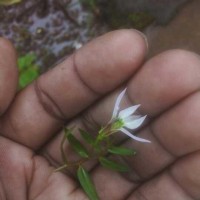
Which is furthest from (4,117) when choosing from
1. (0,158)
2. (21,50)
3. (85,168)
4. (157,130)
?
(21,50)

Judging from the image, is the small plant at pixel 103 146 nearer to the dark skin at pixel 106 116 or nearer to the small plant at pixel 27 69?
the dark skin at pixel 106 116

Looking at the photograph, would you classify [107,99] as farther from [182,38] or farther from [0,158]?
[182,38]

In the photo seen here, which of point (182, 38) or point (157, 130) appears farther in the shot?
point (182, 38)

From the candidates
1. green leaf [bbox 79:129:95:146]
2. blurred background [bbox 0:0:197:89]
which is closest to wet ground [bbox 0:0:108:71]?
blurred background [bbox 0:0:197:89]

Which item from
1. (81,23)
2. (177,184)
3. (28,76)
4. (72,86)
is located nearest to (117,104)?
(72,86)

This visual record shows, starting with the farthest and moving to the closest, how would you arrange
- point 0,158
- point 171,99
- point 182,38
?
point 182,38
point 0,158
point 171,99

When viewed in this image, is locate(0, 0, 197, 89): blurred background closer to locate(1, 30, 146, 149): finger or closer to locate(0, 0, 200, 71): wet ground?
locate(0, 0, 200, 71): wet ground
